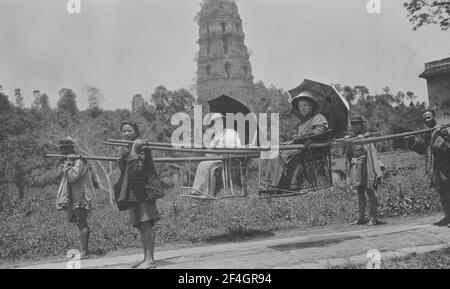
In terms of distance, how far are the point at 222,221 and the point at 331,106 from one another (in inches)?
140

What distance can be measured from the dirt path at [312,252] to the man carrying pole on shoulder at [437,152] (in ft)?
2.15

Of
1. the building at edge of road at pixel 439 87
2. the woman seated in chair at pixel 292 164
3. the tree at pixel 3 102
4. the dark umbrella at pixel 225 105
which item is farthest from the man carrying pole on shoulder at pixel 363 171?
the tree at pixel 3 102

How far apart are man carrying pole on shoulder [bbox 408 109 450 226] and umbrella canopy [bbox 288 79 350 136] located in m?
1.49

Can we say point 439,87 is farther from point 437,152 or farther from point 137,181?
point 137,181

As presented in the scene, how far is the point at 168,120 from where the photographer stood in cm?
3475

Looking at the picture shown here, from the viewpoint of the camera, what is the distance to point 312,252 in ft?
18.3

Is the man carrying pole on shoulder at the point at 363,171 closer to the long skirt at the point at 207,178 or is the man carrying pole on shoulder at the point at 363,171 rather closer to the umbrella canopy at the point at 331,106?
the umbrella canopy at the point at 331,106

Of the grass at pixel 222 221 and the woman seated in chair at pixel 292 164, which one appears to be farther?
the grass at pixel 222 221

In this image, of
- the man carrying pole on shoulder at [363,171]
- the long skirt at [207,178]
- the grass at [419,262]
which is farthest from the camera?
the man carrying pole on shoulder at [363,171]

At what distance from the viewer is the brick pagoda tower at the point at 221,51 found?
43281 millimetres

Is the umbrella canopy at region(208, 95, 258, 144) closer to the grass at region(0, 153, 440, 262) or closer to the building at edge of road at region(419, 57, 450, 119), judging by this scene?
the grass at region(0, 153, 440, 262)
